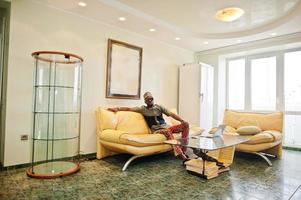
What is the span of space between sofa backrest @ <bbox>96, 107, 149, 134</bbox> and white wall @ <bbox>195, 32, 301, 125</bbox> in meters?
2.76

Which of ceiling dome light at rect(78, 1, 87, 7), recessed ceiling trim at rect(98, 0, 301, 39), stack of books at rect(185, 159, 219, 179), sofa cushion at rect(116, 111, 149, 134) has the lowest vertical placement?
stack of books at rect(185, 159, 219, 179)

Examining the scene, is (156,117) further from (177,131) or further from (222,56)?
(222,56)

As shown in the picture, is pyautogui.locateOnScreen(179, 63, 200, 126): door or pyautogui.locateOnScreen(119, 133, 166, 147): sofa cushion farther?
pyautogui.locateOnScreen(179, 63, 200, 126): door

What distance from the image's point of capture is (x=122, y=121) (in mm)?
3689

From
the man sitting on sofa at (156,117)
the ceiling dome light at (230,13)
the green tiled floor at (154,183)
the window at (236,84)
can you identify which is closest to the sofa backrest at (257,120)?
the green tiled floor at (154,183)

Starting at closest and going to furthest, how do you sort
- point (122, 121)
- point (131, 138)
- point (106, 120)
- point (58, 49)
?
1. point (131, 138)
2. point (58, 49)
3. point (106, 120)
4. point (122, 121)

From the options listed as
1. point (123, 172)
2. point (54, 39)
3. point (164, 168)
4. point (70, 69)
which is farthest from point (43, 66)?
point (164, 168)

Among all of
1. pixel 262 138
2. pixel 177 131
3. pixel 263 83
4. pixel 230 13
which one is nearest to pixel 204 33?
pixel 230 13

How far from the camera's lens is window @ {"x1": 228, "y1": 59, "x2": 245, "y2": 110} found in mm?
5660

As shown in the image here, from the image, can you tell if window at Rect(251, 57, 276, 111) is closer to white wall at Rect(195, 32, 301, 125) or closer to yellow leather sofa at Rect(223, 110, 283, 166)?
white wall at Rect(195, 32, 301, 125)

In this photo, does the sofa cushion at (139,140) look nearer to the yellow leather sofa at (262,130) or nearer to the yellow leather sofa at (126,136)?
the yellow leather sofa at (126,136)

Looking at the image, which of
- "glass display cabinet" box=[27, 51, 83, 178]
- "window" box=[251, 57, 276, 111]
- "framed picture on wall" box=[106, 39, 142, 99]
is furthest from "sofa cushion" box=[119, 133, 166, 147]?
"window" box=[251, 57, 276, 111]

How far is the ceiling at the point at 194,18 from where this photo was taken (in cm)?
319

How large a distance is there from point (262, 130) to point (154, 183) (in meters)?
2.72
